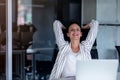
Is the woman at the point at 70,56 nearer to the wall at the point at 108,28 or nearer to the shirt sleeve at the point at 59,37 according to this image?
the shirt sleeve at the point at 59,37

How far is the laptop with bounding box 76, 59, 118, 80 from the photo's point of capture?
273 cm

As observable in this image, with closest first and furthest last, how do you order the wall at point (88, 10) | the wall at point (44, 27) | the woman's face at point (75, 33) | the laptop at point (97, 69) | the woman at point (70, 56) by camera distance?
the laptop at point (97, 69) < the woman at point (70, 56) < the woman's face at point (75, 33) < the wall at point (88, 10) < the wall at point (44, 27)

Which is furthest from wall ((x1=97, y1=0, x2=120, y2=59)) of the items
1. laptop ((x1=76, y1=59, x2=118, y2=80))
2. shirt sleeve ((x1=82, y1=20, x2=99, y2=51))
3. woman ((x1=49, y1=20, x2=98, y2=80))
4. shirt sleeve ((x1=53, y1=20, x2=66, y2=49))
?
laptop ((x1=76, y1=59, x2=118, y2=80))

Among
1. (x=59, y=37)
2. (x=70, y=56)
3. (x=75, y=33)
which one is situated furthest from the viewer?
(x=59, y=37)

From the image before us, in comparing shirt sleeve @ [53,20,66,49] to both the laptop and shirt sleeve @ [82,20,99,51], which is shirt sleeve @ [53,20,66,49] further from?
the laptop

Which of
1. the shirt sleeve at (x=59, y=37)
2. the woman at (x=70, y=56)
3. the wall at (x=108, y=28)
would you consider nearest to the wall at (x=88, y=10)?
the wall at (x=108, y=28)

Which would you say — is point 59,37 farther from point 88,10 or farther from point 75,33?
point 88,10

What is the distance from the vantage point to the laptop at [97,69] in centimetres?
273

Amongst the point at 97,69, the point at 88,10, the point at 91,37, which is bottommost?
the point at 97,69

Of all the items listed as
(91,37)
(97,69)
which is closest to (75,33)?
(91,37)

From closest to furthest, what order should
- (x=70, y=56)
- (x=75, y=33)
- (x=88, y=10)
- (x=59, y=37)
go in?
(x=70, y=56) → (x=75, y=33) → (x=59, y=37) → (x=88, y=10)

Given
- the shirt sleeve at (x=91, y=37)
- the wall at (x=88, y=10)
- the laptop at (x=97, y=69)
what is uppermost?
the wall at (x=88, y=10)

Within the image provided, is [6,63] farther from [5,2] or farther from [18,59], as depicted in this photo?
[5,2]

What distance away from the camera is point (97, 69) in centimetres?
274
